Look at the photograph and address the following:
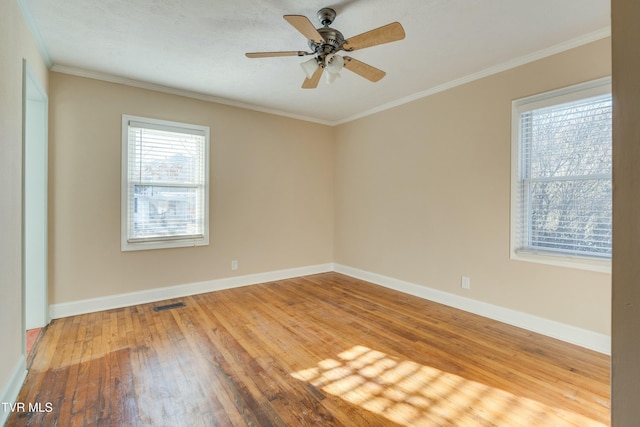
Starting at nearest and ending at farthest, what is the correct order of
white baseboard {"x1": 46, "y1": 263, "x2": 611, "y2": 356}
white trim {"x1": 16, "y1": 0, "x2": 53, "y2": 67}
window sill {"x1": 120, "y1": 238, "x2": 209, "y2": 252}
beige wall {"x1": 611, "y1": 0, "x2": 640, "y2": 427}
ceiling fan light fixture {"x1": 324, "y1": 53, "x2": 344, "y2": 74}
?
beige wall {"x1": 611, "y1": 0, "x2": 640, "y2": 427} → white trim {"x1": 16, "y1": 0, "x2": 53, "y2": 67} → ceiling fan light fixture {"x1": 324, "y1": 53, "x2": 344, "y2": 74} → white baseboard {"x1": 46, "y1": 263, "x2": 611, "y2": 356} → window sill {"x1": 120, "y1": 238, "x2": 209, "y2": 252}

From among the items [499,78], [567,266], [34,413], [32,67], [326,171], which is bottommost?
[34,413]

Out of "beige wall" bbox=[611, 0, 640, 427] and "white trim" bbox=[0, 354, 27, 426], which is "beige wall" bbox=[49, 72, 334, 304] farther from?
"beige wall" bbox=[611, 0, 640, 427]

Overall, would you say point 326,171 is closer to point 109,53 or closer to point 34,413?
point 109,53

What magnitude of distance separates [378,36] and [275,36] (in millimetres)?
984

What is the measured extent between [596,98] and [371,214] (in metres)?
2.82

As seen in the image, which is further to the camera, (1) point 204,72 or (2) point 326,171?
(2) point 326,171

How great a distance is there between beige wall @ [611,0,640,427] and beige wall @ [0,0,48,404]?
273 centimetres

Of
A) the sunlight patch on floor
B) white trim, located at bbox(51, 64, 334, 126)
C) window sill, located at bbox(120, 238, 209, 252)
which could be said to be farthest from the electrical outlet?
white trim, located at bbox(51, 64, 334, 126)

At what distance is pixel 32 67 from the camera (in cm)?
243

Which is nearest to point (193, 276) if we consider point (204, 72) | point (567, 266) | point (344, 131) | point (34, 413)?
point (34, 413)

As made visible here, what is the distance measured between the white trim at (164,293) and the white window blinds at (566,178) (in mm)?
3253

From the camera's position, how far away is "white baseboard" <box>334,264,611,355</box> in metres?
2.56

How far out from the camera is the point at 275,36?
2.59m

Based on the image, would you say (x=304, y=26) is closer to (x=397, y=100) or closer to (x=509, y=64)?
(x=509, y=64)
